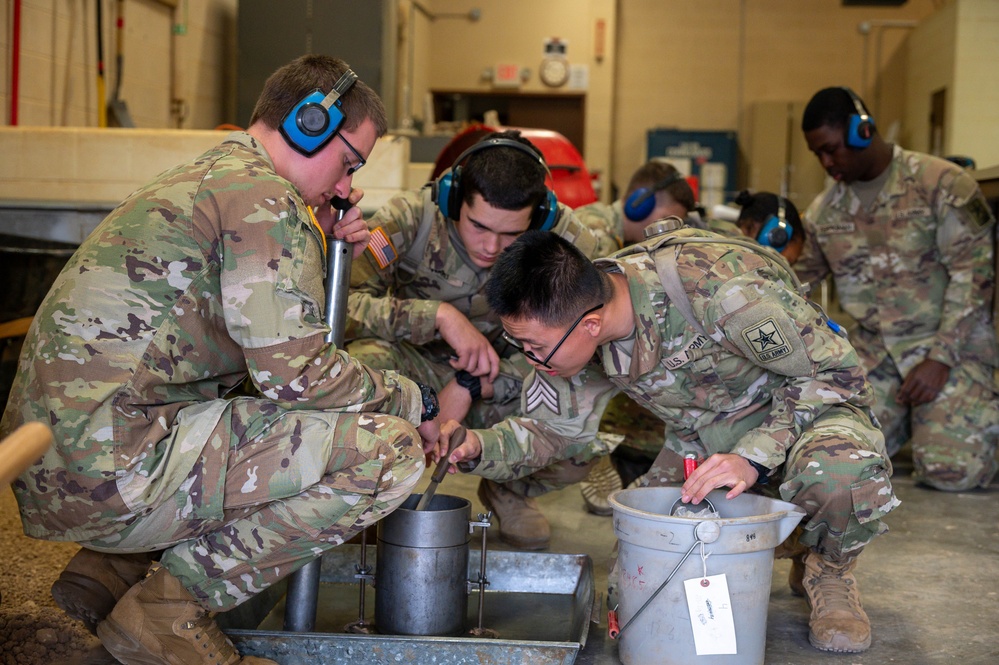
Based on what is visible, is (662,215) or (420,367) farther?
(662,215)

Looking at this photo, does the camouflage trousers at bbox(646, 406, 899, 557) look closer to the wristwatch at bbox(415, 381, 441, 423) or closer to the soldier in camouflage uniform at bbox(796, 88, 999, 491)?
the wristwatch at bbox(415, 381, 441, 423)

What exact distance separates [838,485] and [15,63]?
4.37 m

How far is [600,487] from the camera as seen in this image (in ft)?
11.5

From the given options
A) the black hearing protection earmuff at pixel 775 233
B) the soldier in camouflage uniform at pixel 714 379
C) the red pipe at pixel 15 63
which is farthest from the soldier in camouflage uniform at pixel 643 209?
the red pipe at pixel 15 63

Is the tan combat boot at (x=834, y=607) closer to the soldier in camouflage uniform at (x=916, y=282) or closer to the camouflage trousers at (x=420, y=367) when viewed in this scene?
the camouflage trousers at (x=420, y=367)

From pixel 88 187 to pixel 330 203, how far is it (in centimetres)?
296

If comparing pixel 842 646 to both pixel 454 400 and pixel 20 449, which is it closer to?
pixel 454 400

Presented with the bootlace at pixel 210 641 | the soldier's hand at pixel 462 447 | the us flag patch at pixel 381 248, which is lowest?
the bootlace at pixel 210 641

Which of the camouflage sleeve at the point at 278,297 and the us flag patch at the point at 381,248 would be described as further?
the us flag patch at the point at 381,248

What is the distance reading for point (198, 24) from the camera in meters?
6.66

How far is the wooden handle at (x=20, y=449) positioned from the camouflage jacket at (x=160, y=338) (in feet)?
2.68

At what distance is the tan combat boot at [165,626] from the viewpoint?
1907mm

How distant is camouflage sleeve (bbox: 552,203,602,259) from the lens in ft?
10.9

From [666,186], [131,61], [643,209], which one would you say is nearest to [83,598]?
[643,209]
